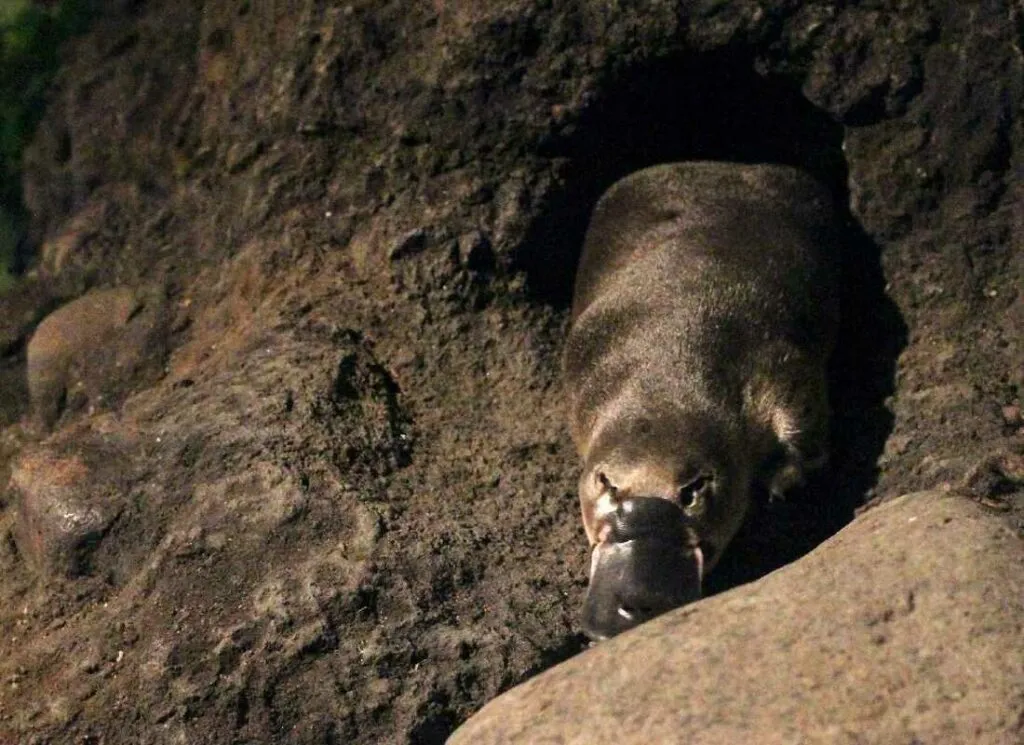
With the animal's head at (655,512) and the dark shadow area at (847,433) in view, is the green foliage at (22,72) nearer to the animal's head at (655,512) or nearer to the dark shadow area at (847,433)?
the animal's head at (655,512)

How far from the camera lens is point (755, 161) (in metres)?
5.05

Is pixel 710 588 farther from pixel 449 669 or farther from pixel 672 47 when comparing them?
pixel 672 47

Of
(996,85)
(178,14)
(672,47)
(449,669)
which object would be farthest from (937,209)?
(178,14)

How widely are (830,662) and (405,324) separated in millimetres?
2241

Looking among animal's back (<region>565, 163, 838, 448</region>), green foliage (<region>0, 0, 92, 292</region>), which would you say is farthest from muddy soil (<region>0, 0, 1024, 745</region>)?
green foliage (<region>0, 0, 92, 292</region>)

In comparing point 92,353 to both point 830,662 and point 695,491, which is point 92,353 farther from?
point 830,662

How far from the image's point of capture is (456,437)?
169 inches

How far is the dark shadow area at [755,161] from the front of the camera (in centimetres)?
417

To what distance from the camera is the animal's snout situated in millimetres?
3402

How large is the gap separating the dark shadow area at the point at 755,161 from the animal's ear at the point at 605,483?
20.7 inches

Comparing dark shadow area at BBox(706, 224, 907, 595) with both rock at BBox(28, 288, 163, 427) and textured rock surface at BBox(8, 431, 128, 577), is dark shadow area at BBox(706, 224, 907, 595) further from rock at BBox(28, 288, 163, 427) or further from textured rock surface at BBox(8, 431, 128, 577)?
rock at BBox(28, 288, 163, 427)

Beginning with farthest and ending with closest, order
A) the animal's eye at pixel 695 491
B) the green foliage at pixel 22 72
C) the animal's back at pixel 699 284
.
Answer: the green foliage at pixel 22 72 < the animal's back at pixel 699 284 < the animal's eye at pixel 695 491

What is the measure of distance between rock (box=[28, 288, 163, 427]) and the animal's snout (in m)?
1.88

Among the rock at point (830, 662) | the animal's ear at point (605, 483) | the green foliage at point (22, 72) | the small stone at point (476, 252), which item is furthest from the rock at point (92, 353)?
the rock at point (830, 662)
